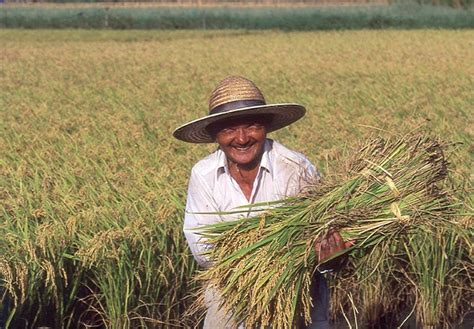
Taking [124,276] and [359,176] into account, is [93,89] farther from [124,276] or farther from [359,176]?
[359,176]

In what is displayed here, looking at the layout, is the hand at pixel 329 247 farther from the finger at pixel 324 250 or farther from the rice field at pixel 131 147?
the rice field at pixel 131 147

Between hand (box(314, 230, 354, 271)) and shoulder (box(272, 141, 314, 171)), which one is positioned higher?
shoulder (box(272, 141, 314, 171))

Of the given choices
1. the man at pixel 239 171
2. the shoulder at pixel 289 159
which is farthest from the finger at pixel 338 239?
the shoulder at pixel 289 159

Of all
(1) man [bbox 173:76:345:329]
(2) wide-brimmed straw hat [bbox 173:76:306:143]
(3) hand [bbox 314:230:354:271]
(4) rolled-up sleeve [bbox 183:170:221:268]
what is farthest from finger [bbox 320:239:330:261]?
(2) wide-brimmed straw hat [bbox 173:76:306:143]

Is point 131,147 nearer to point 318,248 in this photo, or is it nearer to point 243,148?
point 243,148

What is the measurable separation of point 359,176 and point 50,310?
6.43 feet

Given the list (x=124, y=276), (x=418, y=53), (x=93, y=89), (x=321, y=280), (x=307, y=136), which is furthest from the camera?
(x=418, y=53)

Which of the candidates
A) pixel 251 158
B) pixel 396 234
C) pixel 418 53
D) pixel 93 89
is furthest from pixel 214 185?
pixel 418 53

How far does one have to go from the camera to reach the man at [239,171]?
10.9 ft

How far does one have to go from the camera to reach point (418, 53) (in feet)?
64.5

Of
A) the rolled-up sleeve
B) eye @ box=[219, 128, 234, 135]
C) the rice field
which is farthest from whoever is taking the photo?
the rice field

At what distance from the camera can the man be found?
333cm

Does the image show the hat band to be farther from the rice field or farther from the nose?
the rice field

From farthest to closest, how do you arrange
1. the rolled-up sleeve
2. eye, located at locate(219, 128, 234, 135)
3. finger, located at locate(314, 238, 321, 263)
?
eye, located at locate(219, 128, 234, 135) → the rolled-up sleeve → finger, located at locate(314, 238, 321, 263)
